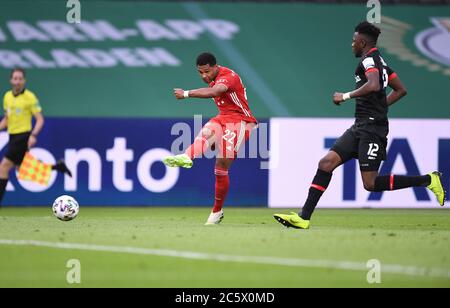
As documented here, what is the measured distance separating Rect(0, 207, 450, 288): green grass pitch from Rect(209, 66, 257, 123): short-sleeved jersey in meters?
1.36

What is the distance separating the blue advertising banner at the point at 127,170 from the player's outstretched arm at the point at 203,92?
15.3 feet

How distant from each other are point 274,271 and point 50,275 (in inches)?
66.8

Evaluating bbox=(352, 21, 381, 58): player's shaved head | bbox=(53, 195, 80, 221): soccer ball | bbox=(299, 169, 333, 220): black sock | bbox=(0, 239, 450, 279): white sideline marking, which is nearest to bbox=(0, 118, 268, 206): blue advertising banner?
bbox=(53, 195, 80, 221): soccer ball

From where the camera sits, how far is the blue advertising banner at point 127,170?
644 inches

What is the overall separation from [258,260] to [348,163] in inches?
336

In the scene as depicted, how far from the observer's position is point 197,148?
11.4 metres

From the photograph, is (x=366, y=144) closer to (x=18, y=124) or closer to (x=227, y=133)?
(x=227, y=133)

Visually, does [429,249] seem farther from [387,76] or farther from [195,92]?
[195,92]

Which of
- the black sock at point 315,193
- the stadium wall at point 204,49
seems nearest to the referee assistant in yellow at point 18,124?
the black sock at point 315,193

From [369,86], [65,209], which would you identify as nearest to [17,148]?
[65,209]

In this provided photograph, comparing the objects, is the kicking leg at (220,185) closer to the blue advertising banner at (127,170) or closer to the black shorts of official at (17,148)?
the black shorts of official at (17,148)

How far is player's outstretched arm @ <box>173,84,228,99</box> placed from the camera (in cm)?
1115
